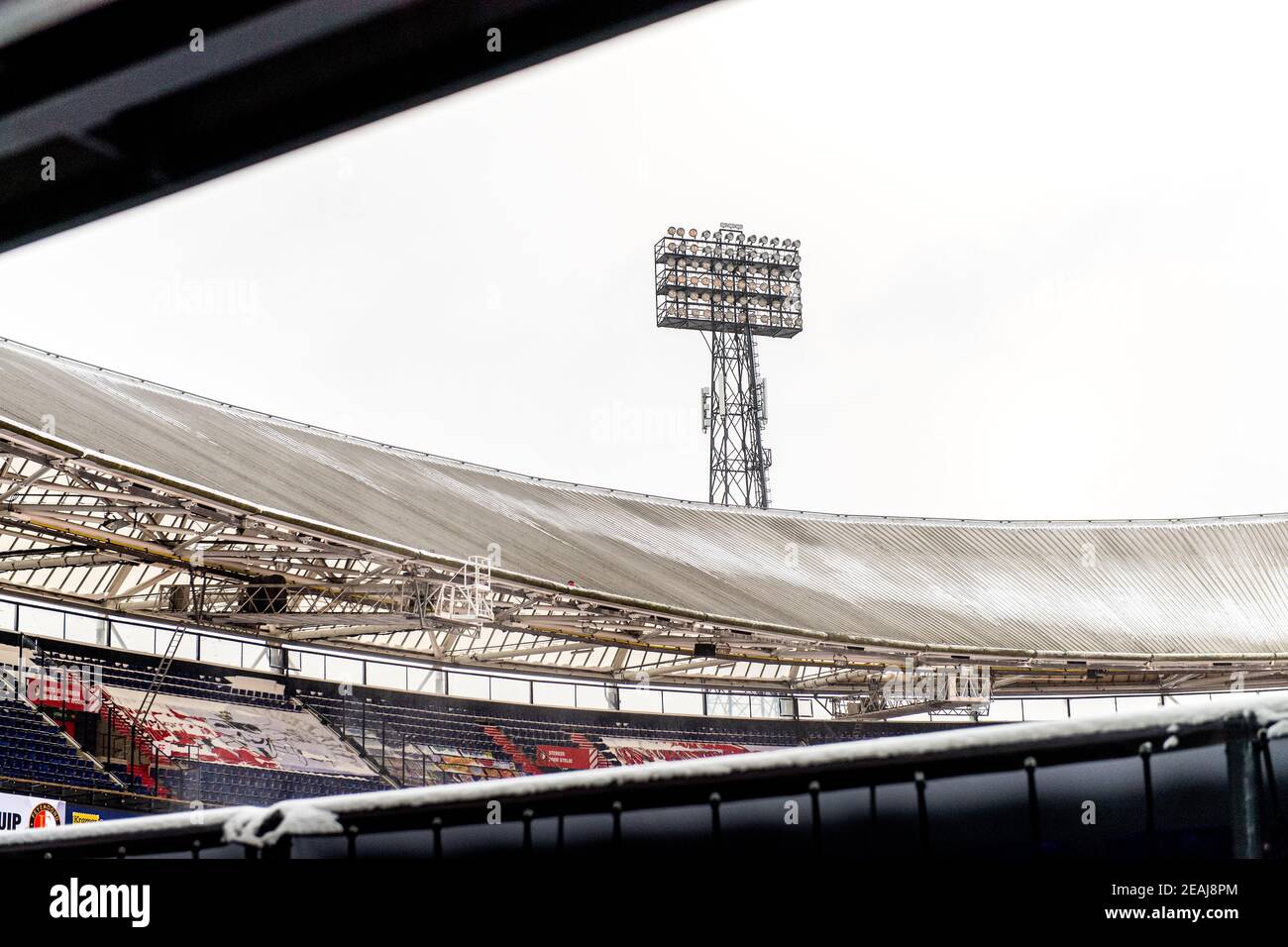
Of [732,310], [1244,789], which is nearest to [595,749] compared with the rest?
[732,310]

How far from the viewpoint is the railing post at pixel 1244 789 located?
3.30 m

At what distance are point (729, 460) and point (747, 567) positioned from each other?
571 inches

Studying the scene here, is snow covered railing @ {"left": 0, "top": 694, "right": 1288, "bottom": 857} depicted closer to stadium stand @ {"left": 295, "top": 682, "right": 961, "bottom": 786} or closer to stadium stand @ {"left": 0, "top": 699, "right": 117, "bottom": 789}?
stadium stand @ {"left": 0, "top": 699, "right": 117, "bottom": 789}

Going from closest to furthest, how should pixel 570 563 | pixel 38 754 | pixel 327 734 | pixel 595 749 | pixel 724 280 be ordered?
1. pixel 38 754
2. pixel 570 563
3. pixel 327 734
4. pixel 595 749
5. pixel 724 280

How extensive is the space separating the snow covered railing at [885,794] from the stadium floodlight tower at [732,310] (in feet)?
148

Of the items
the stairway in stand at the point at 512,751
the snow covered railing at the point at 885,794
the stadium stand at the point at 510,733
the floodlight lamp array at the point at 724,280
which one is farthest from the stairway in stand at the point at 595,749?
the snow covered railing at the point at 885,794

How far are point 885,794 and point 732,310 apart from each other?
164ft

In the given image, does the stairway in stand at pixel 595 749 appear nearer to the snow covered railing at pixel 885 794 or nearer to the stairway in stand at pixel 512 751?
the stairway in stand at pixel 512 751

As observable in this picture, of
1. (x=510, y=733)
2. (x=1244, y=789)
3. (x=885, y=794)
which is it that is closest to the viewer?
(x=1244, y=789)

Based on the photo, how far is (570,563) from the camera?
30.1 metres

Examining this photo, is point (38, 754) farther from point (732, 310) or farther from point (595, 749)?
point (732, 310)
